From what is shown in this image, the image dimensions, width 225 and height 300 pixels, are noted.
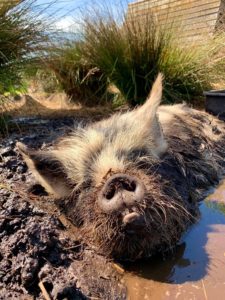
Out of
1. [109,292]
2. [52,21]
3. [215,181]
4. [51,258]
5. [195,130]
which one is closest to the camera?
[109,292]

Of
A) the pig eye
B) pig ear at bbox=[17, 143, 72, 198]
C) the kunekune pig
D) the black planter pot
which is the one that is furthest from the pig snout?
the black planter pot

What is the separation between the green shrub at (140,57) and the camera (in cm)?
647

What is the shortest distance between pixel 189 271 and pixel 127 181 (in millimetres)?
634

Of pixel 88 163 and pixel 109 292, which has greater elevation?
pixel 88 163

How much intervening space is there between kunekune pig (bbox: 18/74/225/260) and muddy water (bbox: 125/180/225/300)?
0.09 m

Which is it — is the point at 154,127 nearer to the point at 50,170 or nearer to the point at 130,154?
the point at 130,154

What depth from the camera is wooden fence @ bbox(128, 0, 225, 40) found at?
7927 mm

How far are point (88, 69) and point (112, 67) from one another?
30.3 inches

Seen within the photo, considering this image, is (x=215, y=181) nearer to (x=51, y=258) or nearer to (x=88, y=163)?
(x=88, y=163)

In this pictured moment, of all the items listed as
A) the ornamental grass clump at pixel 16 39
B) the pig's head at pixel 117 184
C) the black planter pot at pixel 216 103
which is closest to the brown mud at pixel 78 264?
the pig's head at pixel 117 184

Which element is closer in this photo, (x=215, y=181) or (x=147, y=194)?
(x=147, y=194)

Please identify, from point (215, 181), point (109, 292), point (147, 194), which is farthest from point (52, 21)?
point (109, 292)

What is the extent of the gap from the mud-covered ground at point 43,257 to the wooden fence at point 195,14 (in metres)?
4.99

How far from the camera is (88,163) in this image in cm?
319
